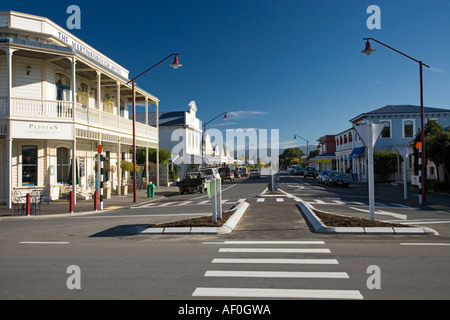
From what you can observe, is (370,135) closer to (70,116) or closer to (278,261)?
(278,261)

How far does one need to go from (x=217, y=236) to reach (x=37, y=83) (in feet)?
53.3

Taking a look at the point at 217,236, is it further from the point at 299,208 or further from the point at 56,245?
the point at 299,208

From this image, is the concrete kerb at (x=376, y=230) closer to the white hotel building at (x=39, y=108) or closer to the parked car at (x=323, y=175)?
the white hotel building at (x=39, y=108)

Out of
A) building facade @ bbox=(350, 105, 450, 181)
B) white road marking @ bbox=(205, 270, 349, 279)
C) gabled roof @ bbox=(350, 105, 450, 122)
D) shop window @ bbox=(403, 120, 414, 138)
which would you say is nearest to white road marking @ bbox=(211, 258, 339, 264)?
white road marking @ bbox=(205, 270, 349, 279)

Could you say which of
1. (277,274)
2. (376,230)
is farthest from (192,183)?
(277,274)

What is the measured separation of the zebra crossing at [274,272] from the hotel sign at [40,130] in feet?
48.2

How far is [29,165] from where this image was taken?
20719 mm

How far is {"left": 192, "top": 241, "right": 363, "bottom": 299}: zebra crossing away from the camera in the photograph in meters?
5.29

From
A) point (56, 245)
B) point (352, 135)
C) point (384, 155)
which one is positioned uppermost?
point (352, 135)

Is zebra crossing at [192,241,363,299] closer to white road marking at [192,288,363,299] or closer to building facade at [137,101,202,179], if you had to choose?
white road marking at [192,288,363,299]

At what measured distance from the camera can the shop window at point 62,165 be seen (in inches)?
875

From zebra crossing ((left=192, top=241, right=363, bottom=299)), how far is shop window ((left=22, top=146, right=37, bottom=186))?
16.2m
